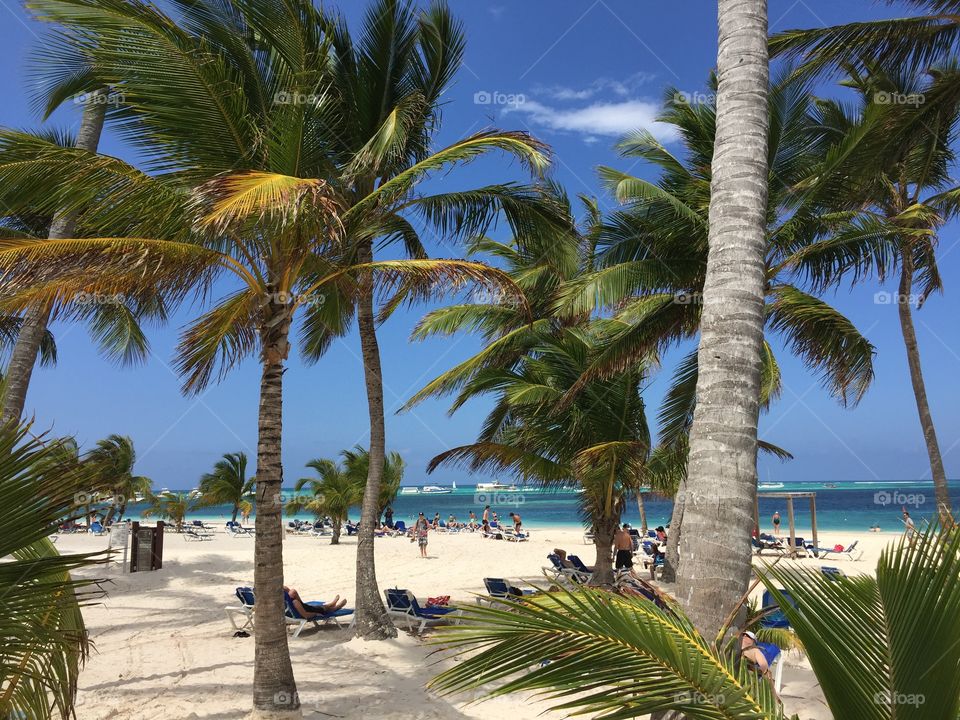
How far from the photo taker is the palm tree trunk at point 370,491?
31.2ft

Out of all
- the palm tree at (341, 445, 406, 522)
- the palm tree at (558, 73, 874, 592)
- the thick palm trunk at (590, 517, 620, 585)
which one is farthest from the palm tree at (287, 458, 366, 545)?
the palm tree at (558, 73, 874, 592)

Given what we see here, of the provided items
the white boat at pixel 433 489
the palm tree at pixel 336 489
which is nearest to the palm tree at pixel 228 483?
the palm tree at pixel 336 489

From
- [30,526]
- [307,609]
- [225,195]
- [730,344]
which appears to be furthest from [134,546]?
[730,344]

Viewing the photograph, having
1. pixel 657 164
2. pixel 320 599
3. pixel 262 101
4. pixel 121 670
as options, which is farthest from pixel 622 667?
pixel 320 599

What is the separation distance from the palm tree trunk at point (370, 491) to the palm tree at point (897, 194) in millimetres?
6717

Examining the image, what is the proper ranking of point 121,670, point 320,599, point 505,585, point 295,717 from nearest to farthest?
point 295,717
point 121,670
point 505,585
point 320,599

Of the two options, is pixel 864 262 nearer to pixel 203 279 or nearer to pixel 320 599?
pixel 203 279

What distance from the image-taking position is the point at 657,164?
11977mm

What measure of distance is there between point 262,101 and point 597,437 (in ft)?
26.4

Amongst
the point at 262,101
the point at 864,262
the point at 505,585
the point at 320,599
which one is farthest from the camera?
the point at 320,599

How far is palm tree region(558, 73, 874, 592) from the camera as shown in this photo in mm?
9992

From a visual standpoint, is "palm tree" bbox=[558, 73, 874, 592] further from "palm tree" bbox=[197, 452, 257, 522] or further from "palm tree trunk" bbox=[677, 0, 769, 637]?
"palm tree" bbox=[197, 452, 257, 522]

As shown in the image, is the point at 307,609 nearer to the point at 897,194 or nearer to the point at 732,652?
the point at 732,652

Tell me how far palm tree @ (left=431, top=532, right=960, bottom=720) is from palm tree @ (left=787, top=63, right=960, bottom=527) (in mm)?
4148
